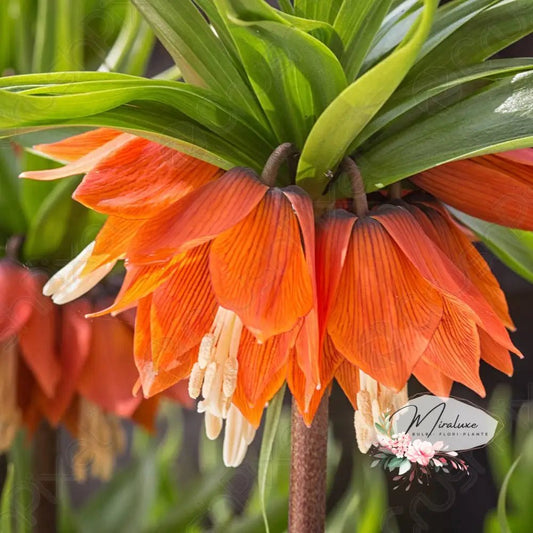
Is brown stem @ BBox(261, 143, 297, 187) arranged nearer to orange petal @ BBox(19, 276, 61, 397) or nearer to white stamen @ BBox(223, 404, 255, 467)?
white stamen @ BBox(223, 404, 255, 467)

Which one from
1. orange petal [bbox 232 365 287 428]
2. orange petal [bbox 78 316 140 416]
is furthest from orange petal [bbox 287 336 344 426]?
orange petal [bbox 78 316 140 416]

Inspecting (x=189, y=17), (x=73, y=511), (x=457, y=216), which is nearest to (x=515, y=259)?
(x=457, y=216)

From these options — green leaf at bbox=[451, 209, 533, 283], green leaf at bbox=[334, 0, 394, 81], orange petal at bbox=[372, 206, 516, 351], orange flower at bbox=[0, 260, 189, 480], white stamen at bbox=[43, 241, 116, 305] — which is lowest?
orange flower at bbox=[0, 260, 189, 480]

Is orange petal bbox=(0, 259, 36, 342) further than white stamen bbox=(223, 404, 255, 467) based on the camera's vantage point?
Yes

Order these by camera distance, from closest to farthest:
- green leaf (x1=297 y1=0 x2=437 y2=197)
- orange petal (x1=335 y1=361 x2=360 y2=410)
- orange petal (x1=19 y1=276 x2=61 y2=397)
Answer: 1. green leaf (x1=297 y1=0 x2=437 y2=197)
2. orange petal (x1=335 y1=361 x2=360 y2=410)
3. orange petal (x1=19 y1=276 x2=61 y2=397)

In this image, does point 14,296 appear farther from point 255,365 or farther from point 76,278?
point 255,365

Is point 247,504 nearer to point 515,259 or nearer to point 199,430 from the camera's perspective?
point 199,430

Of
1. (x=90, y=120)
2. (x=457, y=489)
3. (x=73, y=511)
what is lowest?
(x=73, y=511)

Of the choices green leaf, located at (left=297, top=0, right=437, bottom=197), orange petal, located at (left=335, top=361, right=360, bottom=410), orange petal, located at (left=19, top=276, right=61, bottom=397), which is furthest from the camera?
orange petal, located at (left=19, top=276, right=61, bottom=397)
